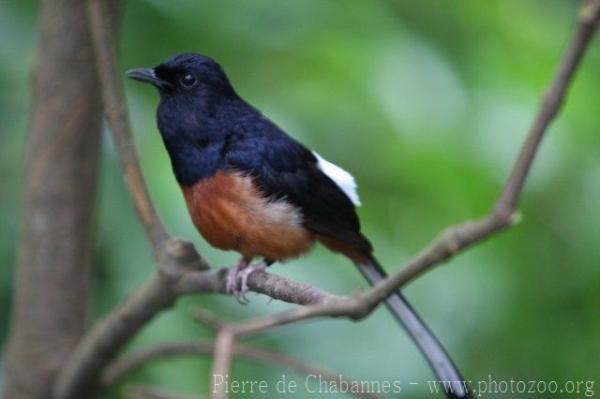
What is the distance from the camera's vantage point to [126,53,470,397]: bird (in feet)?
5.65

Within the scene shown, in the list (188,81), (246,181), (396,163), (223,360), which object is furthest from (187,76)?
(223,360)

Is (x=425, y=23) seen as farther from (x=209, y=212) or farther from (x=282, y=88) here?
(x=209, y=212)

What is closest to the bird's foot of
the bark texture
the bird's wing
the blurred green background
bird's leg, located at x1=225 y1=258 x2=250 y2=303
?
bird's leg, located at x1=225 y1=258 x2=250 y2=303

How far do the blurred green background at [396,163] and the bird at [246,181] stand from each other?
216 mm

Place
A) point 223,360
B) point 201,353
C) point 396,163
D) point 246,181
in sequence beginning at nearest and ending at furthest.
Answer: point 223,360
point 201,353
point 246,181
point 396,163

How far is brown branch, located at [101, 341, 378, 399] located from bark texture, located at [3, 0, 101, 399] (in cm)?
15

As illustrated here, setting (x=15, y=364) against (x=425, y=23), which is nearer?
(x=15, y=364)

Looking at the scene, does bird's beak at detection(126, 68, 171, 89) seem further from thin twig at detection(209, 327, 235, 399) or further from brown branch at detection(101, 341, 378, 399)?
thin twig at detection(209, 327, 235, 399)

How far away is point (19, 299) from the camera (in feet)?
Result: 6.73

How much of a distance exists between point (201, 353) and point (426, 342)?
399mm

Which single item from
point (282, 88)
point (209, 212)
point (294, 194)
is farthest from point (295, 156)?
point (282, 88)

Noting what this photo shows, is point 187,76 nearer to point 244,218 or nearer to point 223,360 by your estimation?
point 244,218

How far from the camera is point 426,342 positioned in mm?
1709

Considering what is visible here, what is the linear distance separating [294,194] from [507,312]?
750 mm
